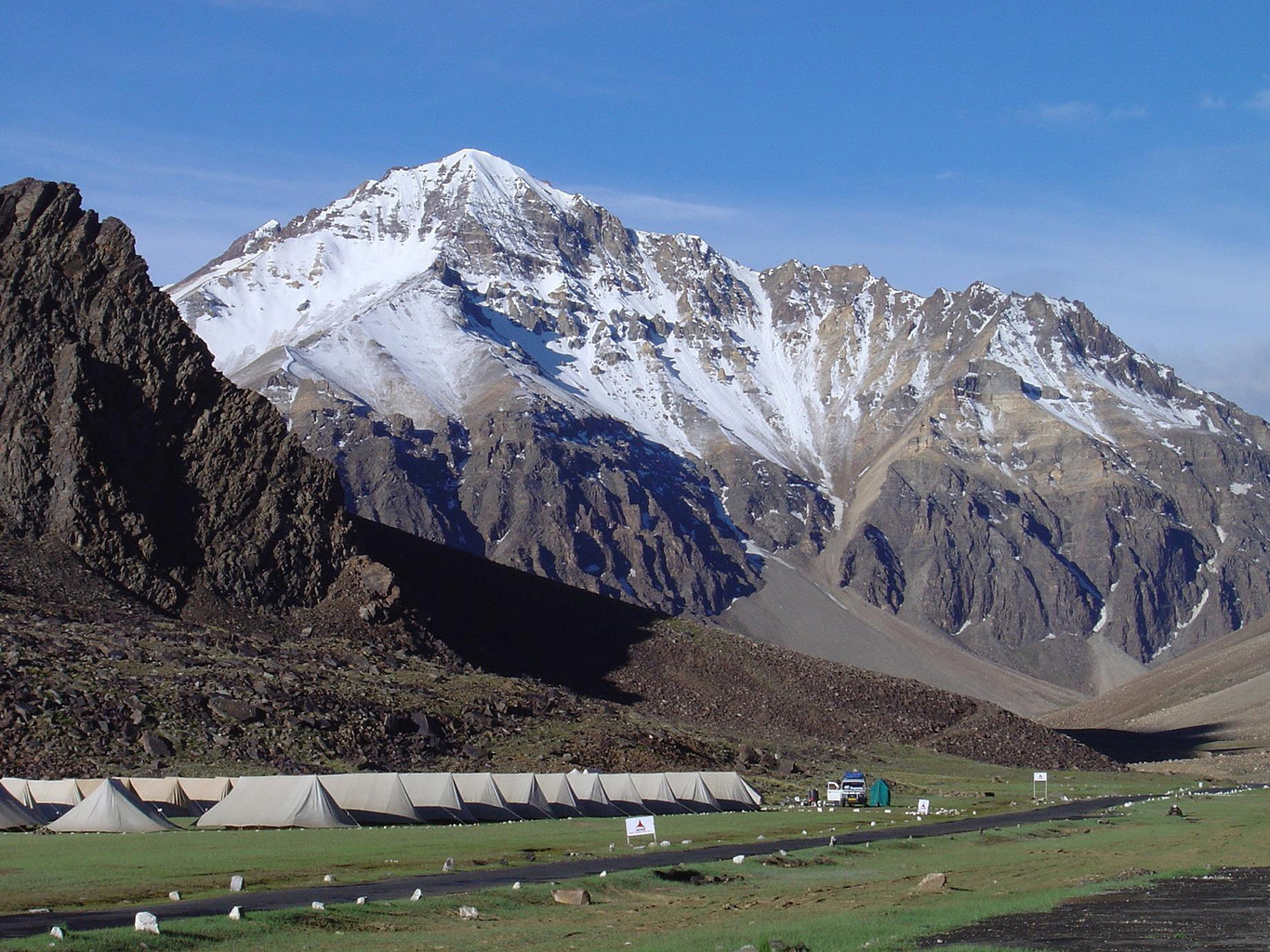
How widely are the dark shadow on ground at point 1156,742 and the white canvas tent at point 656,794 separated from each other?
96.8 metres

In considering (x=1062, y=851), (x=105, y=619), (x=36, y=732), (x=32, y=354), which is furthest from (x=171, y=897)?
(x=32, y=354)

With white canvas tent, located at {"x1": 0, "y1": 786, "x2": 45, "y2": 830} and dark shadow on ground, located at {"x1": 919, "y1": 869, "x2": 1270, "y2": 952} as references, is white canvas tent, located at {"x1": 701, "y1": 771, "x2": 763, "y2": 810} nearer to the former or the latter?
white canvas tent, located at {"x1": 0, "y1": 786, "x2": 45, "y2": 830}

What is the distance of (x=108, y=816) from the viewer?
48250 millimetres

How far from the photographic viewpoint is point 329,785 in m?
54.9

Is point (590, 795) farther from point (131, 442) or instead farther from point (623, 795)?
point (131, 442)

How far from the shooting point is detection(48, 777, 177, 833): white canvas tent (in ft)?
157

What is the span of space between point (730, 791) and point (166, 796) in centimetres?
2682

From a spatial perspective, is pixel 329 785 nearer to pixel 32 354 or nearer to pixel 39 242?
pixel 32 354

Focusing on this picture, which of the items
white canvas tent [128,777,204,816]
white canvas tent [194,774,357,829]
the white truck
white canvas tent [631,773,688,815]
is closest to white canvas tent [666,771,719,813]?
white canvas tent [631,773,688,815]

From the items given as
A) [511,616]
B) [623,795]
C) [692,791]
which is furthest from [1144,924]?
[511,616]

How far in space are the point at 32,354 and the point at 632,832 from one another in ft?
252

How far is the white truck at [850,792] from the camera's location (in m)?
74.6

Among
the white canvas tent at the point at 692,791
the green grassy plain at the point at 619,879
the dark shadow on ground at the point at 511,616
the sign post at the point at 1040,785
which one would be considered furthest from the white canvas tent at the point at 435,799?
the dark shadow on ground at the point at 511,616

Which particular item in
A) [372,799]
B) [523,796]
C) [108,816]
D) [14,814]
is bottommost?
[523,796]
